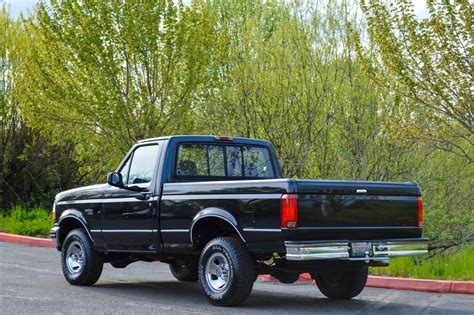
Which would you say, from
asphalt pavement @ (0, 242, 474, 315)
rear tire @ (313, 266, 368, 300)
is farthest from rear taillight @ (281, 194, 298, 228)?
rear tire @ (313, 266, 368, 300)

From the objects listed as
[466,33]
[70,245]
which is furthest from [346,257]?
[466,33]

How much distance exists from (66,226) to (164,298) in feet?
8.29

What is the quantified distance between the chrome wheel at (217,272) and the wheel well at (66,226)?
10.2 feet

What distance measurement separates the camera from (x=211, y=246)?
928cm

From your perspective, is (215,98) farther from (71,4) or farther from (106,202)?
(106,202)

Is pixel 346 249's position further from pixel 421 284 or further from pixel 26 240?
pixel 26 240

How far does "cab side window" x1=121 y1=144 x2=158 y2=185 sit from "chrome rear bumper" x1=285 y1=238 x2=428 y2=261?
2669 millimetres

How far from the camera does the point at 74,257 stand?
453 inches

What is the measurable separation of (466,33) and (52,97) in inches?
376

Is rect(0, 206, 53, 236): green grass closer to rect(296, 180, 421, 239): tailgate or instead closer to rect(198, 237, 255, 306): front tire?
rect(198, 237, 255, 306): front tire

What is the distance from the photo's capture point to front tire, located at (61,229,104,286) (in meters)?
11.2

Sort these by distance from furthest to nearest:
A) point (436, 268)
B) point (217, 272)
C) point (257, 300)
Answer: point (436, 268), point (257, 300), point (217, 272)

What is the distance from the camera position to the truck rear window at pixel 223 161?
34.1 ft

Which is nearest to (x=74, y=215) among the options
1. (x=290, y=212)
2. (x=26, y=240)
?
(x=290, y=212)
